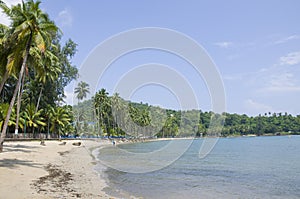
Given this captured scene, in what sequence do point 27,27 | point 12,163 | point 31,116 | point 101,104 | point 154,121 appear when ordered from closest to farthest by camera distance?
point 12,163 < point 27,27 < point 31,116 < point 101,104 < point 154,121

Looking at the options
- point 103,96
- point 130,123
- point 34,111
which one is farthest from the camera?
point 130,123

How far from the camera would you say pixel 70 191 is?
11.7 m

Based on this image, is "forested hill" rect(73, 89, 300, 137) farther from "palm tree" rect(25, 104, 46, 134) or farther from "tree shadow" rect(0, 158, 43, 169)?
"tree shadow" rect(0, 158, 43, 169)

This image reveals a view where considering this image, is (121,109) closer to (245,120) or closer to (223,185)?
(223,185)

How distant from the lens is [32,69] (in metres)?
35.8

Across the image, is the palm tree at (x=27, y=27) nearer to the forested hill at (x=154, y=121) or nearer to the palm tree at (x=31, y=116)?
the palm tree at (x=31, y=116)

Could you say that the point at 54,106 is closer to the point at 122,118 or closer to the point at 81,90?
the point at 81,90

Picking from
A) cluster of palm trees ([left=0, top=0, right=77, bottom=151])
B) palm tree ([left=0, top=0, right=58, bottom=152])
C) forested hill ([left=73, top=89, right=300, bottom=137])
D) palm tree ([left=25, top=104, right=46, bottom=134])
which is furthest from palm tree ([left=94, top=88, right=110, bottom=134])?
palm tree ([left=0, top=0, right=58, bottom=152])

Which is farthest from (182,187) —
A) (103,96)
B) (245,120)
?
(245,120)

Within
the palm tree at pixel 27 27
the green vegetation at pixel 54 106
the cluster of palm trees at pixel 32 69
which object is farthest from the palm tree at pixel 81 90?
the palm tree at pixel 27 27

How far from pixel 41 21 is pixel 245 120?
589ft

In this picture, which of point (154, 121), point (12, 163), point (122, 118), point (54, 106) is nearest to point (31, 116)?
point (54, 106)

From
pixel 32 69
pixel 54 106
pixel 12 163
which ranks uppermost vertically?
pixel 32 69

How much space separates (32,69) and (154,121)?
333ft
